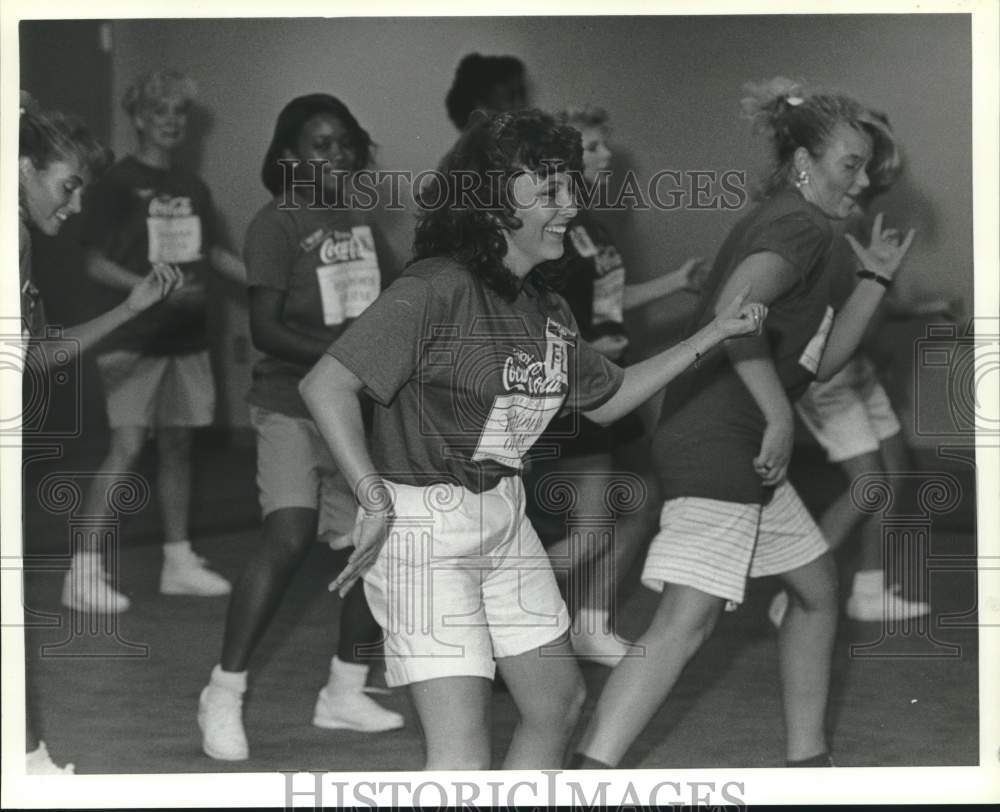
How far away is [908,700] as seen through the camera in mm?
Result: 4164

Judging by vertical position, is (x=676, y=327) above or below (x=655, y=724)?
above

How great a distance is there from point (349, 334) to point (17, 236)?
1.07m

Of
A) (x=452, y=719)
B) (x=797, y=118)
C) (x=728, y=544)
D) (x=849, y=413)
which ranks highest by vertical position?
(x=797, y=118)

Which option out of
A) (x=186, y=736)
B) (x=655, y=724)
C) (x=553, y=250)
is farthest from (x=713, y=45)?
(x=186, y=736)

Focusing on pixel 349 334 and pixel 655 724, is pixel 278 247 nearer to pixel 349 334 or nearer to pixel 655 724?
pixel 349 334

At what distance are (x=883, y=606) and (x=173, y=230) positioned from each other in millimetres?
2197

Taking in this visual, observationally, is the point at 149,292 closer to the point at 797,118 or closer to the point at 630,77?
the point at 630,77

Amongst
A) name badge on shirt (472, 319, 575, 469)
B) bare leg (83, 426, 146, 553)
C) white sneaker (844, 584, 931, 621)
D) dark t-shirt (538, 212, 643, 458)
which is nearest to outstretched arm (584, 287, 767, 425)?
A: name badge on shirt (472, 319, 575, 469)

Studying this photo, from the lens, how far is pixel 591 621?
4523 millimetres

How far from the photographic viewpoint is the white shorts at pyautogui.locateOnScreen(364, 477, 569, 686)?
9.96 ft

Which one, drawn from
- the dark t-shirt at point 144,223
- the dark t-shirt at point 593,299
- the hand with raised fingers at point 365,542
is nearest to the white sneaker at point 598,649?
the dark t-shirt at point 593,299

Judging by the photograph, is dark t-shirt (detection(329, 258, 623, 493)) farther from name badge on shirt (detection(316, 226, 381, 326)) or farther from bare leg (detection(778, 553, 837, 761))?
name badge on shirt (detection(316, 226, 381, 326))

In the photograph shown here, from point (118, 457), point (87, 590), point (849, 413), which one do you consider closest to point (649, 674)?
point (87, 590)

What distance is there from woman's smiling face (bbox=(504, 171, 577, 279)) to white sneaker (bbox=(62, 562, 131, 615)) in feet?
4.67
